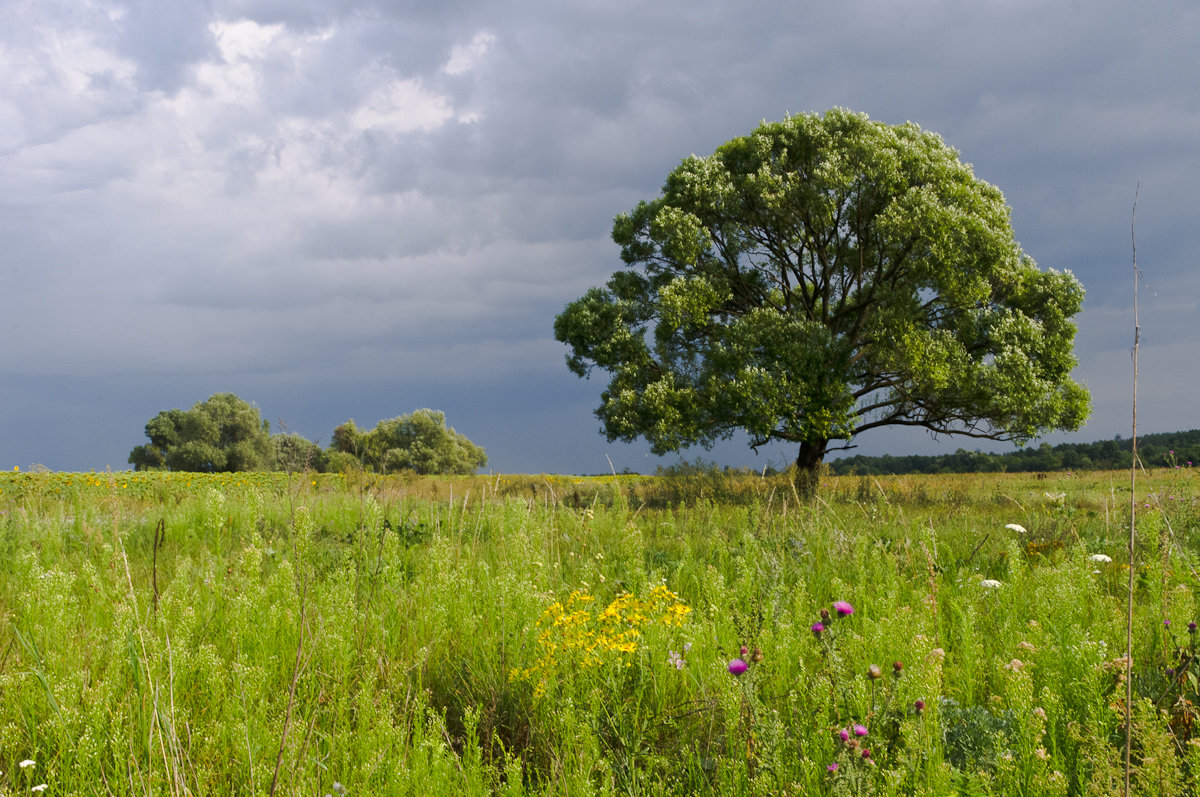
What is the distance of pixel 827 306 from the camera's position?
63.1 ft

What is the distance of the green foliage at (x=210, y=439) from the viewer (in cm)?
4881

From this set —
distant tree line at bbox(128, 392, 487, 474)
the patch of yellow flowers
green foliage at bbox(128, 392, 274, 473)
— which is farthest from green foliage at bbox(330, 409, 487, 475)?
the patch of yellow flowers

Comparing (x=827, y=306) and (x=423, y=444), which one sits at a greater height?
(x=827, y=306)

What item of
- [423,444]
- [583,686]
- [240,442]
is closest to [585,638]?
[583,686]

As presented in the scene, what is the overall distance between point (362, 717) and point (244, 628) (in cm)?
133

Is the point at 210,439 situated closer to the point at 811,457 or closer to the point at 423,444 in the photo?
the point at 423,444

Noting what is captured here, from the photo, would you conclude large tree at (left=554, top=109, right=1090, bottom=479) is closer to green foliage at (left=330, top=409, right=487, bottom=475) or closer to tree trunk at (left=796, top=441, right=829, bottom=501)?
tree trunk at (left=796, top=441, right=829, bottom=501)

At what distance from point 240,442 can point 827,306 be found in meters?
46.0

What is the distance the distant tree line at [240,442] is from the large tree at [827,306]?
3107 centimetres

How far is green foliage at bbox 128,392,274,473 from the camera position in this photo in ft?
160

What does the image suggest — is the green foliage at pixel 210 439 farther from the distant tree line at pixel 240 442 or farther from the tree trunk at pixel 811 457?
the tree trunk at pixel 811 457

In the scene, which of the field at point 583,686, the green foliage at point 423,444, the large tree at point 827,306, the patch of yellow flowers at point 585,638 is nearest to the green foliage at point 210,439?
the green foliage at point 423,444

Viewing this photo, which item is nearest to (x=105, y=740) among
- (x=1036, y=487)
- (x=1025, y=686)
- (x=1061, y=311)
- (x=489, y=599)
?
(x=489, y=599)

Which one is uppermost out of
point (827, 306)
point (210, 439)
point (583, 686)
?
point (827, 306)
